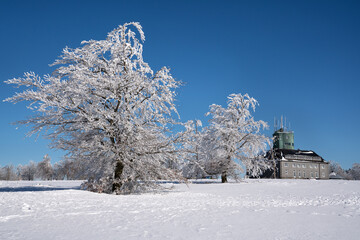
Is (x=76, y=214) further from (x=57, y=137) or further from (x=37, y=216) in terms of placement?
(x=57, y=137)

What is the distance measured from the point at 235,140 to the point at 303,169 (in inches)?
2332

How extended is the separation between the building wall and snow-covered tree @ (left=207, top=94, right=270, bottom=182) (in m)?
51.3

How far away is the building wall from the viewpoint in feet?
239

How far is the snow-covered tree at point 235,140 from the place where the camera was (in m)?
24.7

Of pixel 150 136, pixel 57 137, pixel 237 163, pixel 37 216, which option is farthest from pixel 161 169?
pixel 237 163

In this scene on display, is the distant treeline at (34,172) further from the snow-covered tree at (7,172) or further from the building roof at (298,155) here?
the building roof at (298,155)

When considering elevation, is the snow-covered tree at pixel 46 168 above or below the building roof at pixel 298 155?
below

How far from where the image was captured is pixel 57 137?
490 inches

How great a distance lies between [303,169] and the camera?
75.6 meters

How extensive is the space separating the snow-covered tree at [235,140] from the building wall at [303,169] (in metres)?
51.3

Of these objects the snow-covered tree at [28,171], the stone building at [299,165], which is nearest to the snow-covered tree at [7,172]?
the snow-covered tree at [28,171]

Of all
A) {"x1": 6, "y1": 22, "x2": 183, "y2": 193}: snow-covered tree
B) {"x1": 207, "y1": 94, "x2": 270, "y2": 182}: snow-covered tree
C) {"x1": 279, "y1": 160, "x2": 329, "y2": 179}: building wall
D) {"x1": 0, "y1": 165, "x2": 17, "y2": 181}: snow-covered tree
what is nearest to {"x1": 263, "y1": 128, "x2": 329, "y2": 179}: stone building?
{"x1": 279, "y1": 160, "x2": 329, "y2": 179}: building wall

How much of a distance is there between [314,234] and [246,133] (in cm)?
2098

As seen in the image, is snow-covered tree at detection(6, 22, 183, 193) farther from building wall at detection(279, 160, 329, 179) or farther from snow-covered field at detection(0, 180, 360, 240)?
building wall at detection(279, 160, 329, 179)
